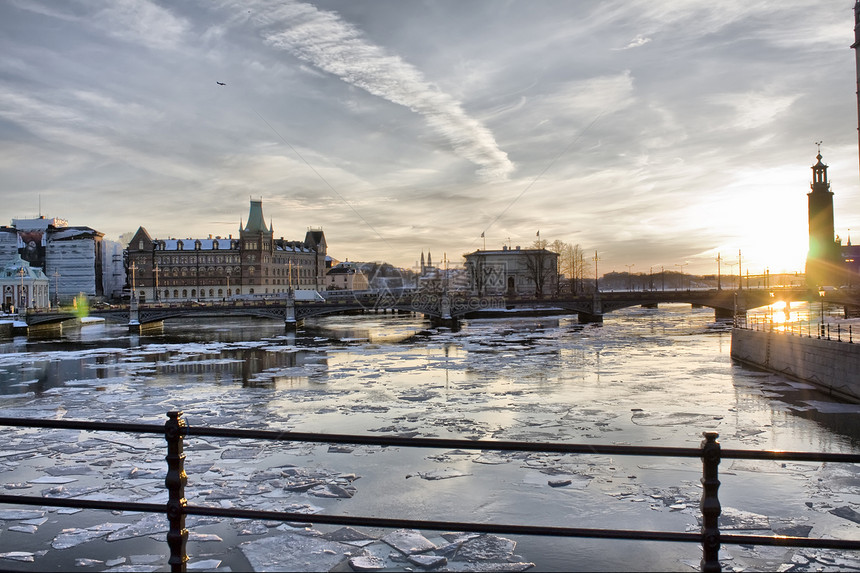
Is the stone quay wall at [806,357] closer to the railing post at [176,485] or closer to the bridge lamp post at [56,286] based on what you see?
the railing post at [176,485]

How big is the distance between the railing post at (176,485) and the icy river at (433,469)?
3.94 metres

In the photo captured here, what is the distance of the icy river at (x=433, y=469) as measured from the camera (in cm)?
891

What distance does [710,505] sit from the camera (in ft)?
13.2

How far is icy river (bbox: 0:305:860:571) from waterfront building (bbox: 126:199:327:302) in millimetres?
115099

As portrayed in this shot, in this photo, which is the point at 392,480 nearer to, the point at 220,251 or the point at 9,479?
the point at 9,479

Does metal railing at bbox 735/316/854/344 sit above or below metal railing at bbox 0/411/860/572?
below

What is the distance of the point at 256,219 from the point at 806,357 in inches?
5522

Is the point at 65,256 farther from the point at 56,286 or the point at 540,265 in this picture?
the point at 540,265

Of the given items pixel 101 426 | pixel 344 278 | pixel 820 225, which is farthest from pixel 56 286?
pixel 820 225

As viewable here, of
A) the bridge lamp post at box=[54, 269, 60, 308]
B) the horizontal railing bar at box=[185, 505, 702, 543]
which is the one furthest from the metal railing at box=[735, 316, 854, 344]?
the bridge lamp post at box=[54, 269, 60, 308]

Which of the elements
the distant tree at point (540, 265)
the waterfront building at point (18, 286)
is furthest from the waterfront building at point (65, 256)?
the distant tree at point (540, 265)

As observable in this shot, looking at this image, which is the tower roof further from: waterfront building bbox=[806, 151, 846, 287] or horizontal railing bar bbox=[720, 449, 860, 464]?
horizontal railing bar bbox=[720, 449, 860, 464]

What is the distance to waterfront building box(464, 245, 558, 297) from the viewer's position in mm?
127625

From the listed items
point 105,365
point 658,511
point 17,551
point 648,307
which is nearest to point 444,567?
point 658,511
